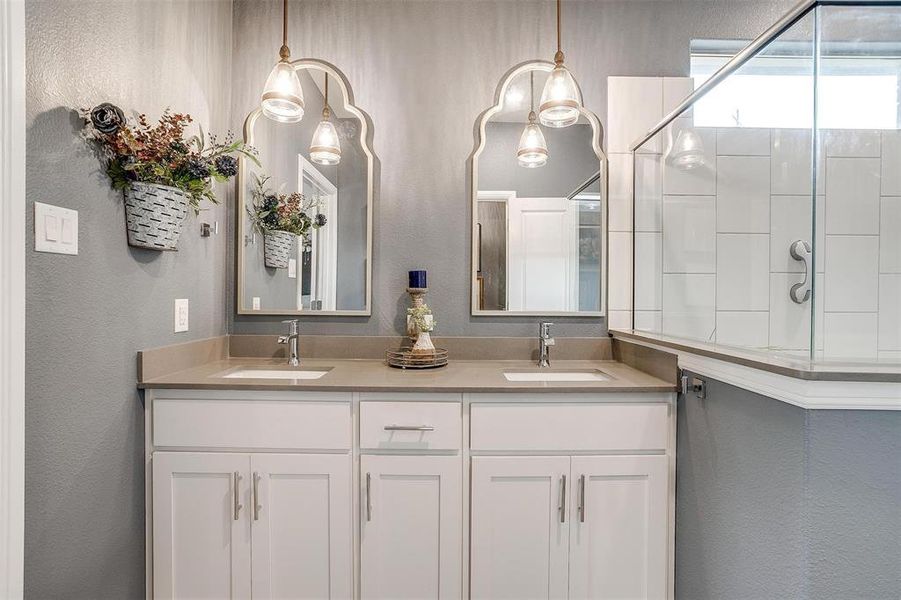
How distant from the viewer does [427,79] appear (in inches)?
78.8

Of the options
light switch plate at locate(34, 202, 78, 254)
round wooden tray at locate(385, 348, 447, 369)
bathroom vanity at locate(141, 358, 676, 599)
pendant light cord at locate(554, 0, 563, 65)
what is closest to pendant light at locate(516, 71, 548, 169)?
pendant light cord at locate(554, 0, 563, 65)

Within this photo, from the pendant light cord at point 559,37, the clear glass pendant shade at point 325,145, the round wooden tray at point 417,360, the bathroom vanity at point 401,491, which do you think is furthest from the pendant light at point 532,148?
the bathroom vanity at point 401,491

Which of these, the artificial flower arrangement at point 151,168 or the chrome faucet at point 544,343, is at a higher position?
the artificial flower arrangement at point 151,168

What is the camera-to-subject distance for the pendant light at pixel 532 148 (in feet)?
6.46

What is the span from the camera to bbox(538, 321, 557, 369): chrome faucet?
1894 millimetres

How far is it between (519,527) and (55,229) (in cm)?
156

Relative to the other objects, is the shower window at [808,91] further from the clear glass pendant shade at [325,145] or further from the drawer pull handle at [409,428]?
the clear glass pendant shade at [325,145]

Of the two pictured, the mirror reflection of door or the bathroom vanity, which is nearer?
the bathroom vanity

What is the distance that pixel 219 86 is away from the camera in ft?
6.28

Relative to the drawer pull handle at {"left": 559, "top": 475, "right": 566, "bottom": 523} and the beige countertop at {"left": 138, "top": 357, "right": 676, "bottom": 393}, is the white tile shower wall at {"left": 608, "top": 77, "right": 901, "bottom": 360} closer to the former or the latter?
the beige countertop at {"left": 138, "top": 357, "right": 676, "bottom": 393}

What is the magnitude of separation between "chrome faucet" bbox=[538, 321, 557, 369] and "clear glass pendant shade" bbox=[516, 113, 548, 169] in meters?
0.71

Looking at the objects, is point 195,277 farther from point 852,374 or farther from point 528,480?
point 852,374

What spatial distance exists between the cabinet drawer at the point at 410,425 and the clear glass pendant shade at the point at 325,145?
1.14 m

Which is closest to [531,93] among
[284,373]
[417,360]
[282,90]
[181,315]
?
[282,90]
